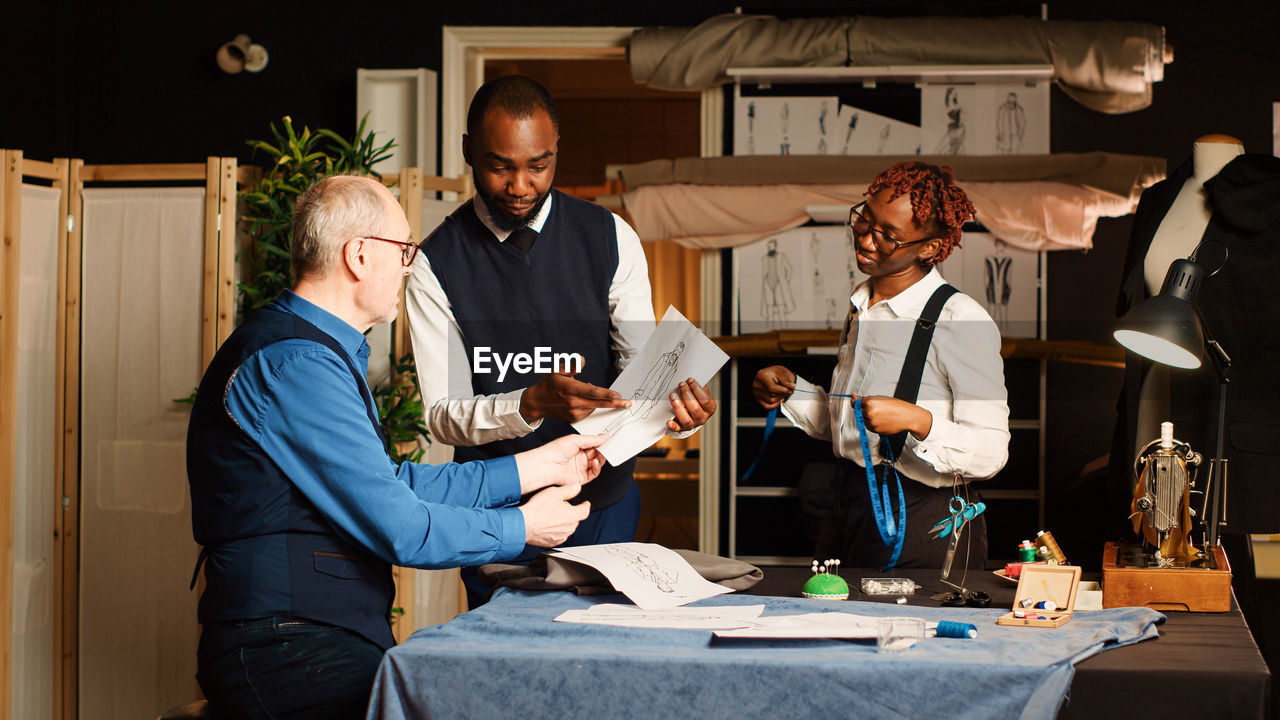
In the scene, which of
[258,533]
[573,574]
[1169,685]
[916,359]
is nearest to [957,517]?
[916,359]

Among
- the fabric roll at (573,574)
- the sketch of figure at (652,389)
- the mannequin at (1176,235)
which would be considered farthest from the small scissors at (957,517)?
the mannequin at (1176,235)

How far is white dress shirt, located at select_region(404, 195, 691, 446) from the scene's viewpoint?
2.46 metres

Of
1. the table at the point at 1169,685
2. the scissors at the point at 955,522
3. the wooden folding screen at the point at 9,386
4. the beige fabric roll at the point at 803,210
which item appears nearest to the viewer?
the table at the point at 1169,685

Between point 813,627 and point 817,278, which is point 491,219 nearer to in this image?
point 813,627

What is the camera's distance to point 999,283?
5051mm

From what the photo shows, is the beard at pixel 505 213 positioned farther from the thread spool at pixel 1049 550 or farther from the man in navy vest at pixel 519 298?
the thread spool at pixel 1049 550

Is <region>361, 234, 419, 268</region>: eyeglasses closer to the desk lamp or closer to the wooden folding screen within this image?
the desk lamp

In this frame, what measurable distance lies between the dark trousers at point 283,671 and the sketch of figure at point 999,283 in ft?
12.7

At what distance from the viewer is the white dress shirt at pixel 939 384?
234 centimetres

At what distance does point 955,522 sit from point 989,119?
3321mm

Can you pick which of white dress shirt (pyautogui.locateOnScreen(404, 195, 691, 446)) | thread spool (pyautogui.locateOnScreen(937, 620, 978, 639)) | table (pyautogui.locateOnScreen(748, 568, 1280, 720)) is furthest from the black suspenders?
table (pyautogui.locateOnScreen(748, 568, 1280, 720))

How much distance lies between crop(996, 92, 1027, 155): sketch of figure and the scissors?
3093 millimetres

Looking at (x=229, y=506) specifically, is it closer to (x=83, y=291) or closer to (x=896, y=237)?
(x=896, y=237)

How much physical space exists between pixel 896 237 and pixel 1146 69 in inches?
116
